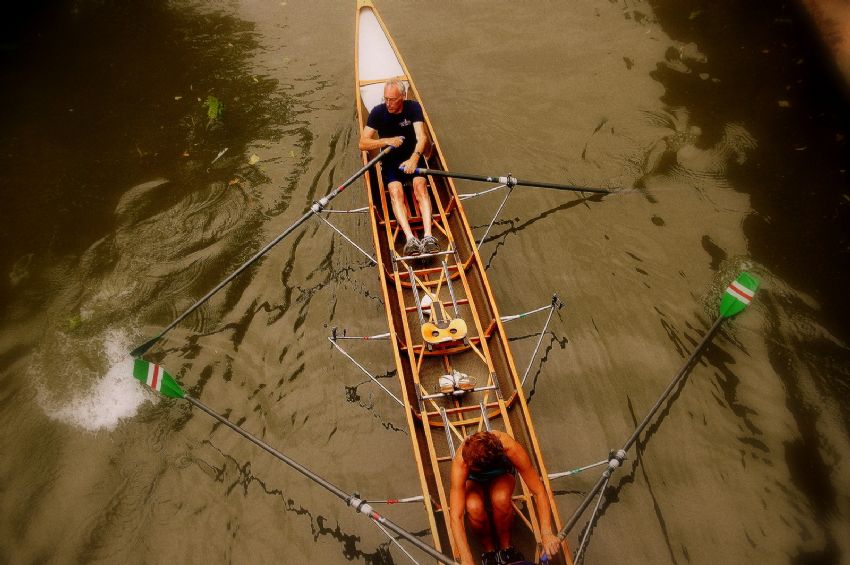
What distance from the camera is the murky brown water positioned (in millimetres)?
5301

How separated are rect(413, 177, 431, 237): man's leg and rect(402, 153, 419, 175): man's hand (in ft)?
0.79

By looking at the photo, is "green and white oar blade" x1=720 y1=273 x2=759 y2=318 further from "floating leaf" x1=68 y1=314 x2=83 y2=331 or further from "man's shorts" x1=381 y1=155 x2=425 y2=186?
"floating leaf" x1=68 y1=314 x2=83 y2=331

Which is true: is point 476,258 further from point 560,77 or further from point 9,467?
point 9,467

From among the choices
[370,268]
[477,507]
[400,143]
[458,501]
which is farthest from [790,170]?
[458,501]

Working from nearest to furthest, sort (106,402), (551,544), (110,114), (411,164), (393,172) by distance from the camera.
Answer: (551,544), (106,402), (411,164), (393,172), (110,114)

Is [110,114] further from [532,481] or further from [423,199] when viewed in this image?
[532,481]

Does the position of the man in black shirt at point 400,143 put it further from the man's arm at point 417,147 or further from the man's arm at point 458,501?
the man's arm at point 458,501

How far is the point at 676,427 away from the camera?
559cm

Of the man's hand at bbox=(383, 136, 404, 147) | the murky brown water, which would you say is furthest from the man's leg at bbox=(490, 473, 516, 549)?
the man's hand at bbox=(383, 136, 404, 147)

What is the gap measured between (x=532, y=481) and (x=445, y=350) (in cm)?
192

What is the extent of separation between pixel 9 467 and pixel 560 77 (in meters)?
10.9

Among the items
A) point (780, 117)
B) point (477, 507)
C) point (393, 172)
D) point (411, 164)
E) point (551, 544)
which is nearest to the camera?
point (551, 544)

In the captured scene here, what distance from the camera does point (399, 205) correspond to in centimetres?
659

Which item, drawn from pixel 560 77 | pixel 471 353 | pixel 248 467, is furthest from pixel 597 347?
pixel 560 77
